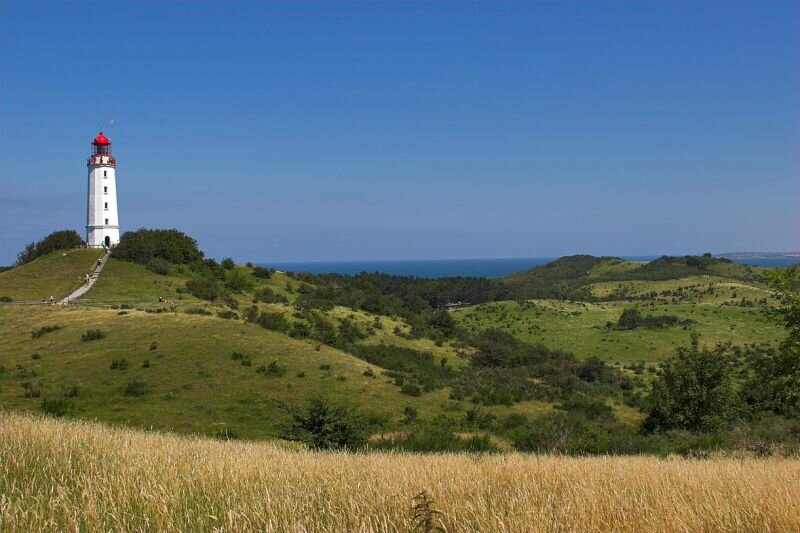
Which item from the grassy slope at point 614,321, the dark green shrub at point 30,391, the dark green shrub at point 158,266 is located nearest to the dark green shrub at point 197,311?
the dark green shrub at point 30,391

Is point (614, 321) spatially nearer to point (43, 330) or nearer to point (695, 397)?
point (695, 397)

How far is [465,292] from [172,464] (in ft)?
350

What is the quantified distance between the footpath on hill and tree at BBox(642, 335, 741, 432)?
1610 inches

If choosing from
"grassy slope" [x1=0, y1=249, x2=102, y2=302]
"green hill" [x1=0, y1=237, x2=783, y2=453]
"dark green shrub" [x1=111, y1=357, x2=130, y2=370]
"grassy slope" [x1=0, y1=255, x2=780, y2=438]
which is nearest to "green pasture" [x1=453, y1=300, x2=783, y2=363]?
"green hill" [x1=0, y1=237, x2=783, y2=453]

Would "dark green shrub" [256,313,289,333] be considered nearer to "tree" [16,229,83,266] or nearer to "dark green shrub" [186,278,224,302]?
"dark green shrub" [186,278,224,302]

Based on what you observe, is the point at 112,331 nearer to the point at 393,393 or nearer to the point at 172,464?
the point at 393,393

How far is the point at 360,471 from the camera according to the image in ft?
24.0

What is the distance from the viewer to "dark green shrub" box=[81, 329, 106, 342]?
3400 centimetres

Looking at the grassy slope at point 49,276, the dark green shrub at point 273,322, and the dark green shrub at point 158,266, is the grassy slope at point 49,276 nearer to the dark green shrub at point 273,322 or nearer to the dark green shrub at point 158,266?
the dark green shrub at point 158,266

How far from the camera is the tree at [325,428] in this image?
18.9m

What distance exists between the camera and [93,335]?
34156 millimetres

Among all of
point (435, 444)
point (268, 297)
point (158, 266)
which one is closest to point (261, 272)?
point (268, 297)

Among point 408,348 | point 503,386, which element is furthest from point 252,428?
point 408,348

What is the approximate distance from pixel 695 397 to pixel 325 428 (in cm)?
1934
